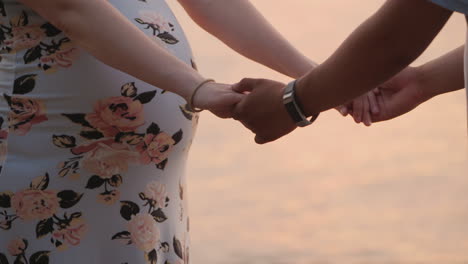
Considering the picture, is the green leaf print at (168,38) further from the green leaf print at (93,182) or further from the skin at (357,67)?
the green leaf print at (93,182)

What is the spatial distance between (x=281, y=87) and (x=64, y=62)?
0.39 m

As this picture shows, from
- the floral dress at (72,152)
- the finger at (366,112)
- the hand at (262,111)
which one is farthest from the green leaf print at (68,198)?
the finger at (366,112)

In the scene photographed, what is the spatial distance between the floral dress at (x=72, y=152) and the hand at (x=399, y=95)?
574 mm

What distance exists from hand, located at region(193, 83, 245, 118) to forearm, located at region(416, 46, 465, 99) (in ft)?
1.45

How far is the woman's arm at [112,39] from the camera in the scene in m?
1.61

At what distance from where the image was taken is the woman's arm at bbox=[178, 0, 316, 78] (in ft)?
6.93

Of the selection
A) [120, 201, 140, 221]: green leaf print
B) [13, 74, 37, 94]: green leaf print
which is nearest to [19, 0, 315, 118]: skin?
[13, 74, 37, 94]: green leaf print

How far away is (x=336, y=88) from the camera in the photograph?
154 centimetres

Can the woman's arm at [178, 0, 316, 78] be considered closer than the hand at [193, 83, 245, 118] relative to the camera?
No

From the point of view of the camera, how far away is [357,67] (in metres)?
1.48

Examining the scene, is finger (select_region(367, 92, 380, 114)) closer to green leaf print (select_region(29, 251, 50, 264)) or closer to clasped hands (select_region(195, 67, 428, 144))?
clasped hands (select_region(195, 67, 428, 144))

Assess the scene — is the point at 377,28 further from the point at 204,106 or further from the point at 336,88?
the point at 204,106

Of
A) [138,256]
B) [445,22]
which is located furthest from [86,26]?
[445,22]

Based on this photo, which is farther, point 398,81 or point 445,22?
point 398,81
